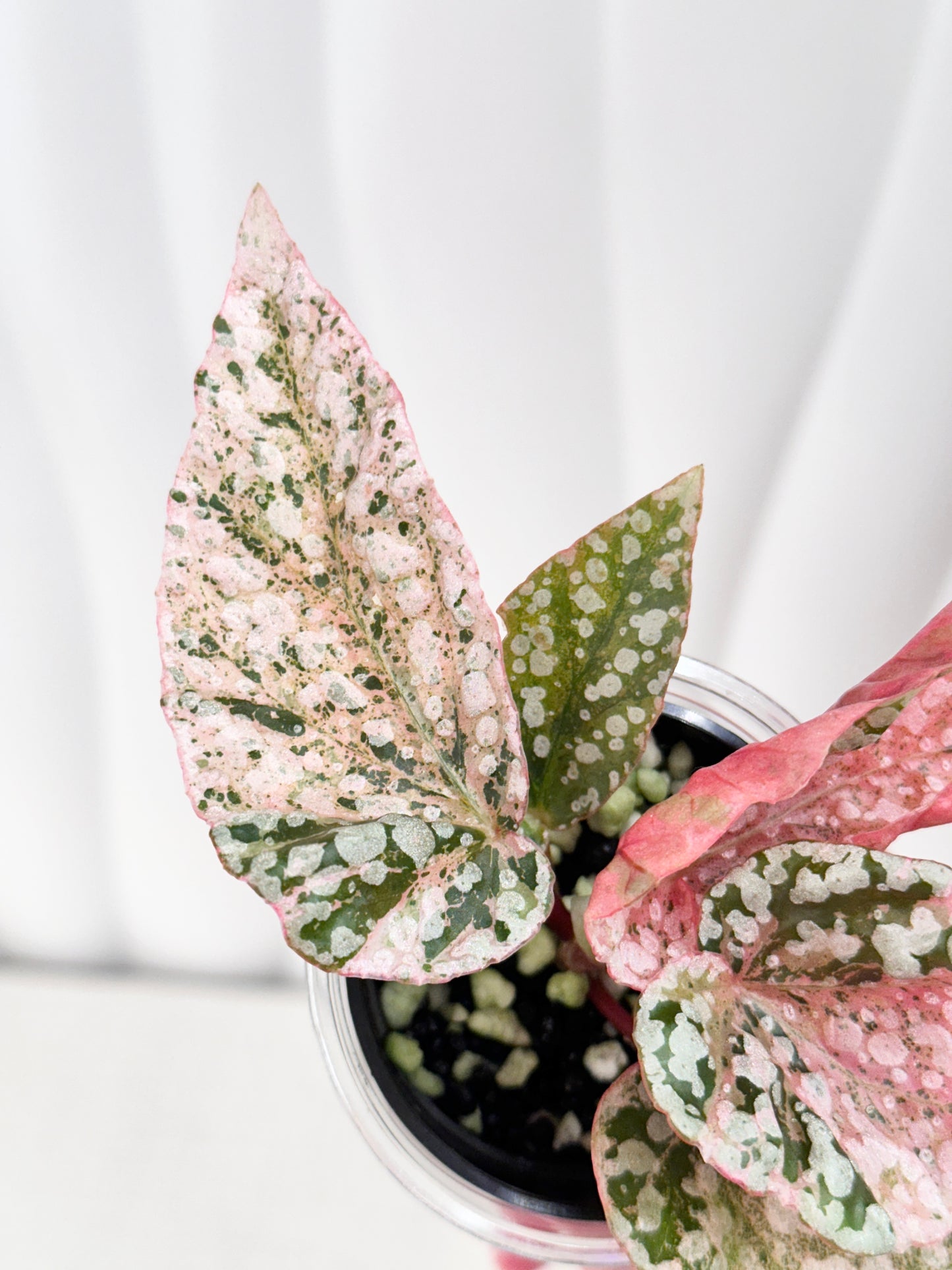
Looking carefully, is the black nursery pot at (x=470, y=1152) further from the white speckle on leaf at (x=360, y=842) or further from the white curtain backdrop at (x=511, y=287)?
the white curtain backdrop at (x=511, y=287)

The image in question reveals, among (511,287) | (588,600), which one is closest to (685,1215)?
(588,600)

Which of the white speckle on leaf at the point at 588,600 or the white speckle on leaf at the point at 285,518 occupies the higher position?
the white speckle on leaf at the point at 285,518

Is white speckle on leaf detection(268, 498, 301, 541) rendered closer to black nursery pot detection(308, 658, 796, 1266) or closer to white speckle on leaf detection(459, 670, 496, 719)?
white speckle on leaf detection(459, 670, 496, 719)

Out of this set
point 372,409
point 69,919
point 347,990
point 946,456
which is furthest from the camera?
point 69,919

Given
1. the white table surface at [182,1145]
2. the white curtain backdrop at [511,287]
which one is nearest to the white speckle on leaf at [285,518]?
the white curtain backdrop at [511,287]

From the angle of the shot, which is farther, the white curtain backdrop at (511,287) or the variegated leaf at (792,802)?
the white curtain backdrop at (511,287)

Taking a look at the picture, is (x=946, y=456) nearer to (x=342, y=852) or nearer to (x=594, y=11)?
(x=594, y=11)

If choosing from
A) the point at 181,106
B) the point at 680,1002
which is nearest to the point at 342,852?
the point at 680,1002
